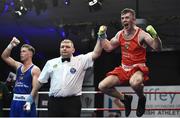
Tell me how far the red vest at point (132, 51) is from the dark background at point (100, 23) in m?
4.20

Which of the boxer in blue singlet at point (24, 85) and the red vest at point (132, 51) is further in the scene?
the boxer in blue singlet at point (24, 85)

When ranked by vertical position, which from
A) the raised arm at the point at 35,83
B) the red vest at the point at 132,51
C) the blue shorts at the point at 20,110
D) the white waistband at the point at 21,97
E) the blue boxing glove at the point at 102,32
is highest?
the blue boxing glove at the point at 102,32

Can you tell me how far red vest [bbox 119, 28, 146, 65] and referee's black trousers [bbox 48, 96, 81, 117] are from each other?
761 millimetres

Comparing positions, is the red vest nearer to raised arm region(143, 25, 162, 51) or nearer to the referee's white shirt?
raised arm region(143, 25, 162, 51)

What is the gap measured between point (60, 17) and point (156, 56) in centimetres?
270

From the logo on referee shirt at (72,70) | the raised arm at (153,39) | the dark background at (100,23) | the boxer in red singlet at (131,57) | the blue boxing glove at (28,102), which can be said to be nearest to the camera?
the raised arm at (153,39)

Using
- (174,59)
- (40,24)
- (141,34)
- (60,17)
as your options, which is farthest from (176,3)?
(141,34)

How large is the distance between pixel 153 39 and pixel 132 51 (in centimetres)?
30

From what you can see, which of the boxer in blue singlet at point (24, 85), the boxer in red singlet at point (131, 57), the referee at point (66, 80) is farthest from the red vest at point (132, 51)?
Answer: the boxer in blue singlet at point (24, 85)

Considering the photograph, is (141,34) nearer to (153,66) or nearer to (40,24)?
(153,66)

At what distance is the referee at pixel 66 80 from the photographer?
4508 mm

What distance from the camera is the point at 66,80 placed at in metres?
4.59

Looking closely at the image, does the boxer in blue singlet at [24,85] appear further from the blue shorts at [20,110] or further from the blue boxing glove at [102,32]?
the blue boxing glove at [102,32]

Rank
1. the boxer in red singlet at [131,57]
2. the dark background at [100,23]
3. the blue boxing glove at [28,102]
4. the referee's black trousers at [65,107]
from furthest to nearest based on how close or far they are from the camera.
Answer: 1. the dark background at [100,23]
2. the blue boxing glove at [28,102]
3. the referee's black trousers at [65,107]
4. the boxer in red singlet at [131,57]
